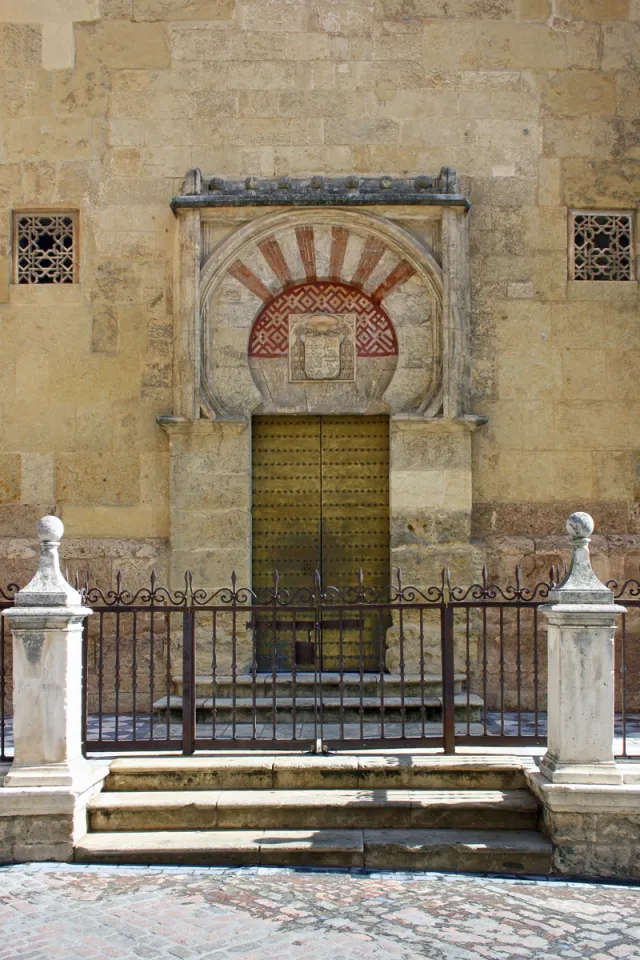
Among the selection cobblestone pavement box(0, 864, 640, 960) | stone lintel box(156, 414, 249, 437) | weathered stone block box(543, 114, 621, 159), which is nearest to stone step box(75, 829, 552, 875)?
cobblestone pavement box(0, 864, 640, 960)

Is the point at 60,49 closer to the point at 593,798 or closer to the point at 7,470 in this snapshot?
the point at 7,470

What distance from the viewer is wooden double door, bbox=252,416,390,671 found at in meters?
8.45

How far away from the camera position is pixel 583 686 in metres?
5.64

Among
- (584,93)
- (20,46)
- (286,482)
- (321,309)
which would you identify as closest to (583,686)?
(286,482)

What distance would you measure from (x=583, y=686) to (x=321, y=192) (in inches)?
178

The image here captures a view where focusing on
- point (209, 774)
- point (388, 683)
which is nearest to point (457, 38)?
point (388, 683)

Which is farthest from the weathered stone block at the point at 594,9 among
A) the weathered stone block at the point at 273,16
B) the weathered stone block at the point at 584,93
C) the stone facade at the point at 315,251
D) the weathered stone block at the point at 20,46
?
the weathered stone block at the point at 20,46

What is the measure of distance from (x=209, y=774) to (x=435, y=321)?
13.4 feet

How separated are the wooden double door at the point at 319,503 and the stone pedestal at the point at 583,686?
286cm

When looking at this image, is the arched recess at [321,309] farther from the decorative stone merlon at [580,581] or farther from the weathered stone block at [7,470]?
the decorative stone merlon at [580,581]

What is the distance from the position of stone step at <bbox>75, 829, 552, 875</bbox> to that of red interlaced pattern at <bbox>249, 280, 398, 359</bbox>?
13.5 ft

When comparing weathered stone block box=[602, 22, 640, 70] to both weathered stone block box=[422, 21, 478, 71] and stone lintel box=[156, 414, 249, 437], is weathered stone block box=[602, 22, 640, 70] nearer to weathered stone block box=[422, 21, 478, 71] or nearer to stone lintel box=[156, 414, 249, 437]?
weathered stone block box=[422, 21, 478, 71]

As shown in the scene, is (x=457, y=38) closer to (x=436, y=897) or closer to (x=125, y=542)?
(x=125, y=542)

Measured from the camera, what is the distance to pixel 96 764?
6145 millimetres
